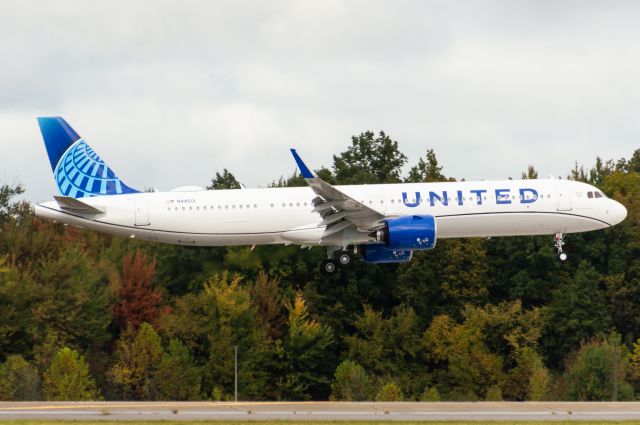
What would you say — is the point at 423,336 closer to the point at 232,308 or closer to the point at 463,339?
the point at 463,339

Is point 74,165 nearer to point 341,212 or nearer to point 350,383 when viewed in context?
point 341,212

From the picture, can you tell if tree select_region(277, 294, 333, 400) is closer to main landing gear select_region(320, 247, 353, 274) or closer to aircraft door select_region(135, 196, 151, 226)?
main landing gear select_region(320, 247, 353, 274)

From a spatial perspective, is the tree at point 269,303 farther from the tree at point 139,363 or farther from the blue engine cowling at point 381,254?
the blue engine cowling at point 381,254

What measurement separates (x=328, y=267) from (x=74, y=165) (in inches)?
560

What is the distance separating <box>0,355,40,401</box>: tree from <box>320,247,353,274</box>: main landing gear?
19900 mm

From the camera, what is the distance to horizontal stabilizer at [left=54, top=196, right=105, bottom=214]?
54841 millimetres

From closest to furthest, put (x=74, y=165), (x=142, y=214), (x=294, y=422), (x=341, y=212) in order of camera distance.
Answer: (x=294, y=422) < (x=341, y=212) < (x=142, y=214) < (x=74, y=165)

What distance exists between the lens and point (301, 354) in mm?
79875

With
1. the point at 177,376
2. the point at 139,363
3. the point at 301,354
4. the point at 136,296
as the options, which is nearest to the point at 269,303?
the point at 301,354

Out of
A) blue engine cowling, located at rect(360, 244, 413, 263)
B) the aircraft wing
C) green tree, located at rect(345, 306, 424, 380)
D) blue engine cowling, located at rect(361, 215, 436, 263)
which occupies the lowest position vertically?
green tree, located at rect(345, 306, 424, 380)

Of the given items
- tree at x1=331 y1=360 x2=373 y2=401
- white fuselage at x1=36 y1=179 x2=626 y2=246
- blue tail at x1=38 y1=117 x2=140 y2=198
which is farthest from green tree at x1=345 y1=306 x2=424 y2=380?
blue tail at x1=38 y1=117 x2=140 y2=198

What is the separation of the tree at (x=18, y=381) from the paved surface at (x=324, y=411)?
2513 centimetres

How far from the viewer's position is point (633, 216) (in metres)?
90.1

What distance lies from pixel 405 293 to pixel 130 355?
68.7 feet
